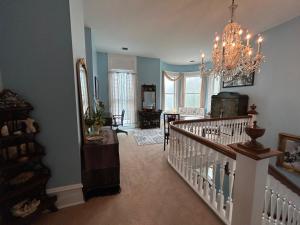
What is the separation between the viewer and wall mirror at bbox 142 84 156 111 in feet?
Answer: 20.4

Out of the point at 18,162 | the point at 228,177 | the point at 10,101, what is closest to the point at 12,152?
the point at 18,162

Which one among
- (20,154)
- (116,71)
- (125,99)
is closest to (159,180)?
(20,154)

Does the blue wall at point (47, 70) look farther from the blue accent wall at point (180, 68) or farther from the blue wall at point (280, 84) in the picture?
the blue accent wall at point (180, 68)

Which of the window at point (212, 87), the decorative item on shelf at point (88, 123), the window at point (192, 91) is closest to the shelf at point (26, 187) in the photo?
the decorative item on shelf at point (88, 123)

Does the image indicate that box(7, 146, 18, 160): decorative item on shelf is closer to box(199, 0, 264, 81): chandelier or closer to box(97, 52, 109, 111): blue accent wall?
box(199, 0, 264, 81): chandelier

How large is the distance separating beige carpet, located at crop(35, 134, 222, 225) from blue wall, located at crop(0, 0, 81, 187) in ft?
1.25

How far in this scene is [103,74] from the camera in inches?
221

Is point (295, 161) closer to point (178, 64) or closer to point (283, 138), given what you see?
point (283, 138)

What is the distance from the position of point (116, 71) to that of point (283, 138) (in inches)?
218

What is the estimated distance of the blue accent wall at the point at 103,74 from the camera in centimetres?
552

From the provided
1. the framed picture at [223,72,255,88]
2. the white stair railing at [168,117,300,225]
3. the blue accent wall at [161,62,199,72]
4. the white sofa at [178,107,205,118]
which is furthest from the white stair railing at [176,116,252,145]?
the blue accent wall at [161,62,199,72]

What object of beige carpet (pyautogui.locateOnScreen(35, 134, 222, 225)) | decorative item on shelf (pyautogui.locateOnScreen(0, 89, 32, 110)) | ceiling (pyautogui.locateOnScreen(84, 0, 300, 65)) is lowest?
beige carpet (pyautogui.locateOnScreen(35, 134, 222, 225))

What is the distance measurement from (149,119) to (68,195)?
14.5 ft

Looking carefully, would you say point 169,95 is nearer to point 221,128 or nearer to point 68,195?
point 221,128
